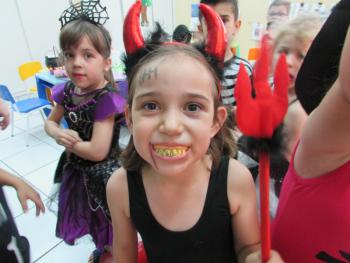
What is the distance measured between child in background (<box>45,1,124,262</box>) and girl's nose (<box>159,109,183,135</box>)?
0.56 metres

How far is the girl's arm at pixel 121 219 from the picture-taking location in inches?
27.5

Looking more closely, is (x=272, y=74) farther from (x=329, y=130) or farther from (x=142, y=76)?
(x=142, y=76)

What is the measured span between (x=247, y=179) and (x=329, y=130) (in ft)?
1.00

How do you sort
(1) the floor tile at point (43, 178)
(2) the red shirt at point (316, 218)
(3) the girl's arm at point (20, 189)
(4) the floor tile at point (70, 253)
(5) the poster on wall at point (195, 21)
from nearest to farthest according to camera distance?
1. (2) the red shirt at point (316, 218)
2. (3) the girl's arm at point (20, 189)
3. (5) the poster on wall at point (195, 21)
4. (4) the floor tile at point (70, 253)
5. (1) the floor tile at point (43, 178)

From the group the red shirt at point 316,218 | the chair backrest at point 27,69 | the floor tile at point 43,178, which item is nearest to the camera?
the red shirt at point 316,218

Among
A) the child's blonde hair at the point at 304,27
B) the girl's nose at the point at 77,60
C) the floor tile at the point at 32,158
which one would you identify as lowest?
the floor tile at the point at 32,158

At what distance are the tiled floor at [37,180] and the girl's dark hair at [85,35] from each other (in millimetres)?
831

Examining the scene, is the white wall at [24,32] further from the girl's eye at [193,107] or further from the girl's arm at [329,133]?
the girl's arm at [329,133]

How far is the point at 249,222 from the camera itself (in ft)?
2.13

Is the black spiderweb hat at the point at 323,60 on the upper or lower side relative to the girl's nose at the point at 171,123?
upper

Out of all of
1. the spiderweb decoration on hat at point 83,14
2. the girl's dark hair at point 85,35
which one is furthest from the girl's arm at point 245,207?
the spiderweb decoration on hat at point 83,14

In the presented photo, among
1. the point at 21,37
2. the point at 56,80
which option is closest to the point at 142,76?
the point at 56,80

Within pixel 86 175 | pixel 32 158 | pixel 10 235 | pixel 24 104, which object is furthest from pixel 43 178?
pixel 10 235

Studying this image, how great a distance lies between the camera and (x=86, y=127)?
1082 millimetres
